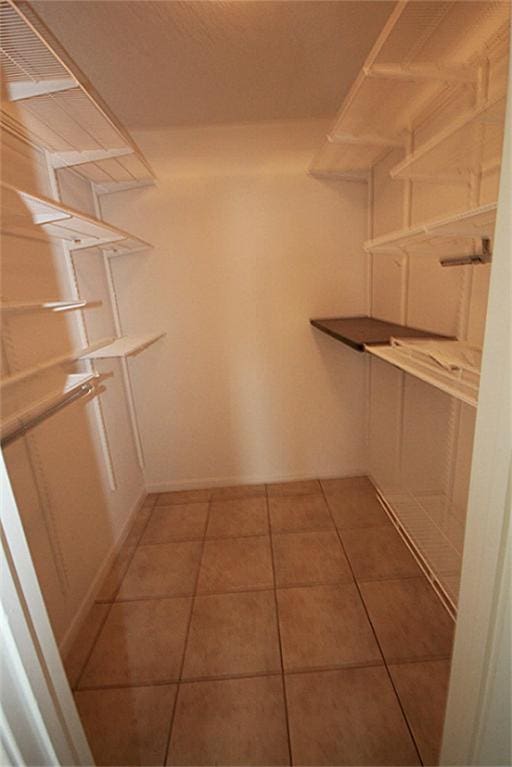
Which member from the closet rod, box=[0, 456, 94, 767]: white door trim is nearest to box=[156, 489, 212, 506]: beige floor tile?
the closet rod

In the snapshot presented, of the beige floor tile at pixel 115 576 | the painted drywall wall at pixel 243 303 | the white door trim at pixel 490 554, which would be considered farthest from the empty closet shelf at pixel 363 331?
the beige floor tile at pixel 115 576

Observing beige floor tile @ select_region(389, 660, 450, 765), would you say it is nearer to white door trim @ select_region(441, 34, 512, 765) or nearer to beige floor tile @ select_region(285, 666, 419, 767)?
beige floor tile @ select_region(285, 666, 419, 767)

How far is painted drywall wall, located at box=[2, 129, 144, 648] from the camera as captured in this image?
1.18 meters

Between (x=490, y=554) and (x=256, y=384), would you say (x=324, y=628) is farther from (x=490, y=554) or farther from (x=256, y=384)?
(x=256, y=384)

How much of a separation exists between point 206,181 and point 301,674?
241cm

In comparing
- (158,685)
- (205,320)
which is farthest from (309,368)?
(158,685)

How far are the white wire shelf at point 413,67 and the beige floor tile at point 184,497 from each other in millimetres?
2135

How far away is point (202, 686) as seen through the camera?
1178 millimetres

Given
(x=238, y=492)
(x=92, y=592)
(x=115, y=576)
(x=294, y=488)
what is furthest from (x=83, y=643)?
(x=294, y=488)

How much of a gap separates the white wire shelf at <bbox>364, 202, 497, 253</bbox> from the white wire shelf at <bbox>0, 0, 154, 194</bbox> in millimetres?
1058

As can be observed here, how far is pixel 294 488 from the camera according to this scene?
7.66ft

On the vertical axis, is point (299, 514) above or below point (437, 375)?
below

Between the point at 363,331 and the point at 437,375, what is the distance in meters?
0.65

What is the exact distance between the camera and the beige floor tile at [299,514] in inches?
76.7
